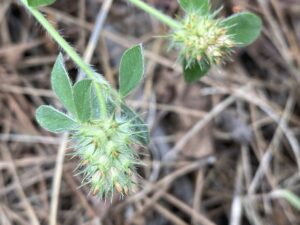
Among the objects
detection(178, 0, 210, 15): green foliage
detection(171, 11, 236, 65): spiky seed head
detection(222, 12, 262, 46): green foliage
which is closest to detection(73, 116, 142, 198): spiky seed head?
detection(171, 11, 236, 65): spiky seed head

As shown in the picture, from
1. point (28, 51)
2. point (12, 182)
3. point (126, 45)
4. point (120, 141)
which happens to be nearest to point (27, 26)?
point (28, 51)

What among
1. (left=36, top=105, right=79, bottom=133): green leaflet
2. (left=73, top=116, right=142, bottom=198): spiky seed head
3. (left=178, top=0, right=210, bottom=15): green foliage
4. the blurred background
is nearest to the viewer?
(left=73, top=116, right=142, bottom=198): spiky seed head

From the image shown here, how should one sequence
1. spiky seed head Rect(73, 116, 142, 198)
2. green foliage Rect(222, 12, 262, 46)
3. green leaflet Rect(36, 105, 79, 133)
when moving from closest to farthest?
spiky seed head Rect(73, 116, 142, 198) → green leaflet Rect(36, 105, 79, 133) → green foliage Rect(222, 12, 262, 46)

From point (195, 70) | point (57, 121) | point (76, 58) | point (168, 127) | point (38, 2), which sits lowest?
point (168, 127)

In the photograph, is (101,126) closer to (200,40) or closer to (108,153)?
(108,153)

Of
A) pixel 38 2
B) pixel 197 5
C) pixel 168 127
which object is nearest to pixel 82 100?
pixel 38 2

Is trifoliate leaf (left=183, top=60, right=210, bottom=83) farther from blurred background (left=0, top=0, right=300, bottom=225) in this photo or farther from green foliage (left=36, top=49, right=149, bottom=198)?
blurred background (left=0, top=0, right=300, bottom=225)
